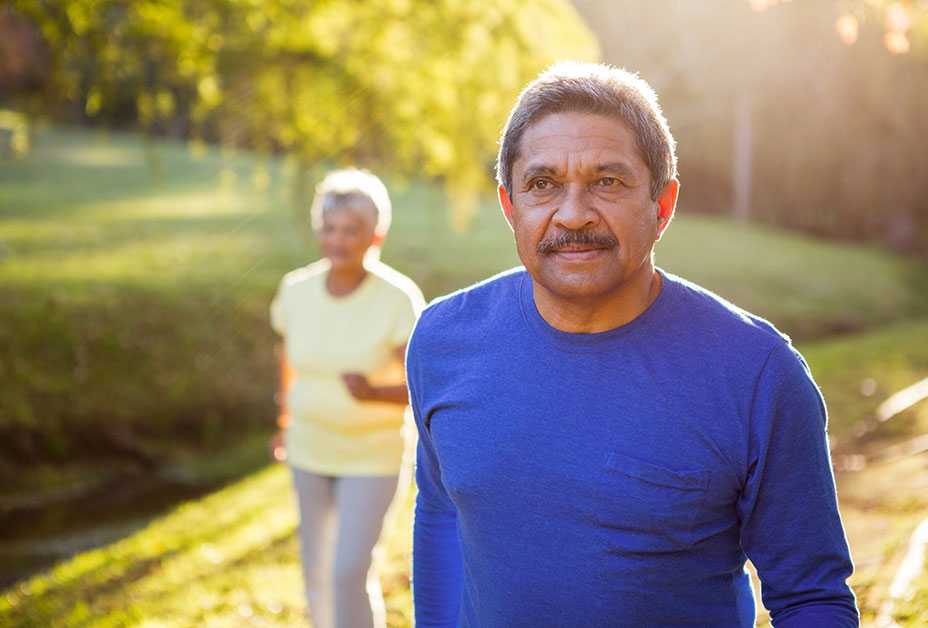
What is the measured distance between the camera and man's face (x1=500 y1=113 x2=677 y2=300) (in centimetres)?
212

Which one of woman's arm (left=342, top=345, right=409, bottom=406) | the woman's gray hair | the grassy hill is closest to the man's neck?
woman's arm (left=342, top=345, right=409, bottom=406)

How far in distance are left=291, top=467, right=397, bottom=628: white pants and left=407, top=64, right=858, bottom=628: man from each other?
1882 millimetres

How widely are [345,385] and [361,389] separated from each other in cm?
11

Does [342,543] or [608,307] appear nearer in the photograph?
[608,307]

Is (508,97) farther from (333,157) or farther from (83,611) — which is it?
(83,611)

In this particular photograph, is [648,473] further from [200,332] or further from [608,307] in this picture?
[200,332]

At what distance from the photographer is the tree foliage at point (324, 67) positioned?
7930mm

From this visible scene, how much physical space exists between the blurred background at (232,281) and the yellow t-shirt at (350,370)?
1960 mm

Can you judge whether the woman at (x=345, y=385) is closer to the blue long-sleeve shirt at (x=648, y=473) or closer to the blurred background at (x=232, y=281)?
the blurred background at (x=232, y=281)

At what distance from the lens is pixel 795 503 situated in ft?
6.66

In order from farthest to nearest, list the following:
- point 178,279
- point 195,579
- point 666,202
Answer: point 178,279
point 195,579
point 666,202

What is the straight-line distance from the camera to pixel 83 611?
646 centimetres

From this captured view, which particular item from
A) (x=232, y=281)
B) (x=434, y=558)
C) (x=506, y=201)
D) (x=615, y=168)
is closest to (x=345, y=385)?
(x=434, y=558)

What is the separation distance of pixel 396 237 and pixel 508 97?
15068 mm
